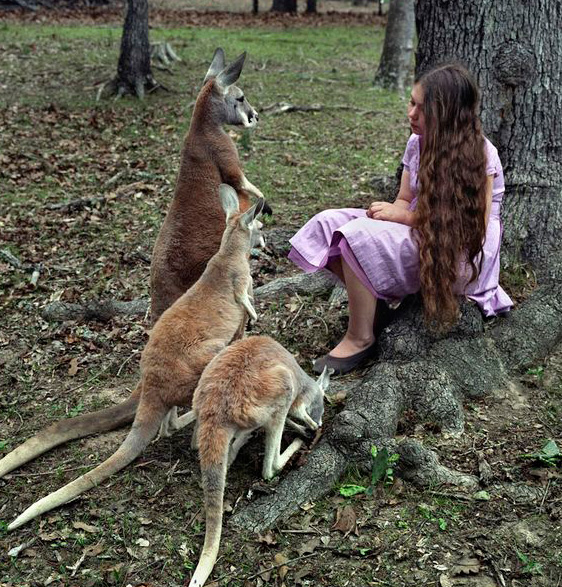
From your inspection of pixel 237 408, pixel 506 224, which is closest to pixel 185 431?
pixel 237 408

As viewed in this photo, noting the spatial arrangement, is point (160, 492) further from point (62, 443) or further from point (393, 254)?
point (393, 254)

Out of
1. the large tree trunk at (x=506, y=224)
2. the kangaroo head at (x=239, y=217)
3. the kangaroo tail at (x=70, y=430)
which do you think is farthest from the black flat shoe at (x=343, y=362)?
the kangaroo tail at (x=70, y=430)

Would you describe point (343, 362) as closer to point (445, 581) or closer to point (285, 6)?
point (445, 581)

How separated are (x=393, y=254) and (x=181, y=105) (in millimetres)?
7023

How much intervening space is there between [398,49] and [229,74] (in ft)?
23.7

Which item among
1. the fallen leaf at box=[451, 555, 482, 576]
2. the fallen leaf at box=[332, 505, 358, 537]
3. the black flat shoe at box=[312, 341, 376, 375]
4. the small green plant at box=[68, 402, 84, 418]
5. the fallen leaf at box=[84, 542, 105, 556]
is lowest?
the small green plant at box=[68, 402, 84, 418]

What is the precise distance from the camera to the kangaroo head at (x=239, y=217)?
12.4 ft

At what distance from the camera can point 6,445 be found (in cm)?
376

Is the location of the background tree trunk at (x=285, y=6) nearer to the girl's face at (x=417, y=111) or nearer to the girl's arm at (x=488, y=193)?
the girl's face at (x=417, y=111)

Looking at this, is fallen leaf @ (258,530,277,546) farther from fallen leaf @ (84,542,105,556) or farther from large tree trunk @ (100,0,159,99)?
large tree trunk @ (100,0,159,99)

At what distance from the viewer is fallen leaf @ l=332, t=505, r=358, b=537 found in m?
3.04

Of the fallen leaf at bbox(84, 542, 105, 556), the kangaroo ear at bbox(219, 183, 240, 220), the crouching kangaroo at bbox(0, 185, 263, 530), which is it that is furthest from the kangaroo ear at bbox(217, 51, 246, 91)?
the fallen leaf at bbox(84, 542, 105, 556)

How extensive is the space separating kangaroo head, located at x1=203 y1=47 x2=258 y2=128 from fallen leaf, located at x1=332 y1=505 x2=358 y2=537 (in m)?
2.71

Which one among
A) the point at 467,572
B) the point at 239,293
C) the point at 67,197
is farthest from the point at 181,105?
the point at 467,572
